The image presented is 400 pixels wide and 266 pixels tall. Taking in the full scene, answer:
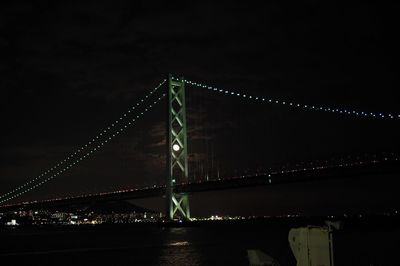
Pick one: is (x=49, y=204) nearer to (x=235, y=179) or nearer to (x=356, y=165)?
(x=235, y=179)

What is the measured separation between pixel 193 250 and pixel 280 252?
13.5 ft

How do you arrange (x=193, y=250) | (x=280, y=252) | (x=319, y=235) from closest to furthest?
(x=319, y=235), (x=280, y=252), (x=193, y=250)

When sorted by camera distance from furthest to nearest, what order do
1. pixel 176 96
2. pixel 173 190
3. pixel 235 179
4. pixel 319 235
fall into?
pixel 176 96
pixel 173 190
pixel 235 179
pixel 319 235

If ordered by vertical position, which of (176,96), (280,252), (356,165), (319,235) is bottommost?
(280,252)

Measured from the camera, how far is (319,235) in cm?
371

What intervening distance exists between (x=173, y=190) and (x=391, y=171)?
60.6 ft

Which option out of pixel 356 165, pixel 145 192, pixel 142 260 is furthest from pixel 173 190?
pixel 142 260

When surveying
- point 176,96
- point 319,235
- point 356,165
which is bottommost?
point 319,235

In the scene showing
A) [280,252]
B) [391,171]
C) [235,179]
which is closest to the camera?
[280,252]

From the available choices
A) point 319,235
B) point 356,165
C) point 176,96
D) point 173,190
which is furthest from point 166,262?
point 176,96

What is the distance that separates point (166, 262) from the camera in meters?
20.3

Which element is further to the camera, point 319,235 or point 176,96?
point 176,96

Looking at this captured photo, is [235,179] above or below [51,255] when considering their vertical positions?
above

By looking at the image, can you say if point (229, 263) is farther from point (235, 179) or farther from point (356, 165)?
point (235, 179)
